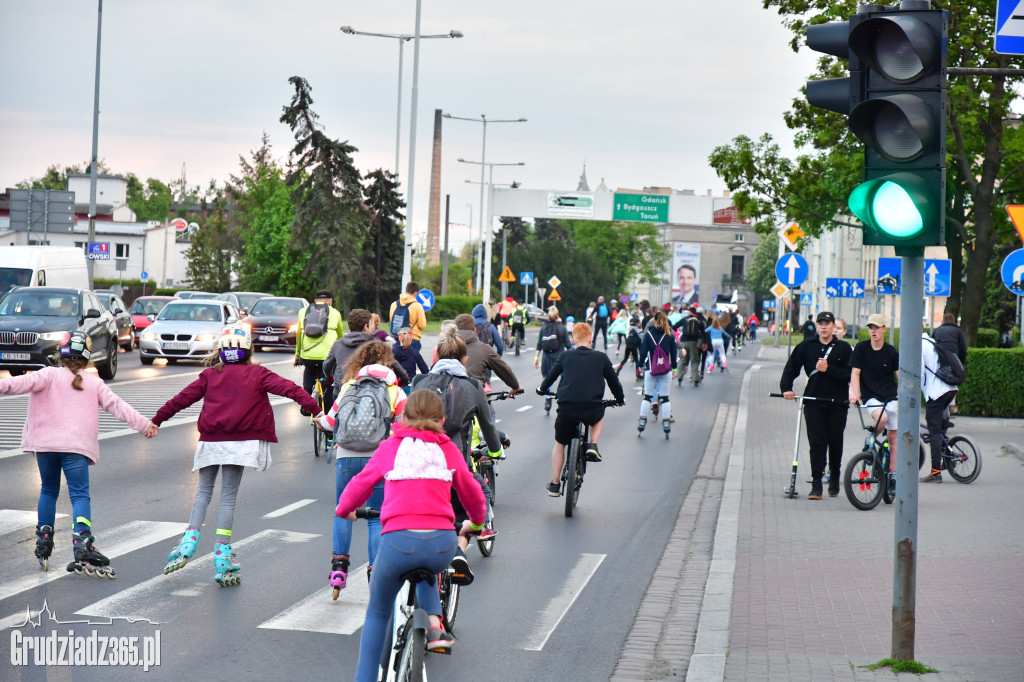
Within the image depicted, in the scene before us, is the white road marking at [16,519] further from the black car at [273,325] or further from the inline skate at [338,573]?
the black car at [273,325]

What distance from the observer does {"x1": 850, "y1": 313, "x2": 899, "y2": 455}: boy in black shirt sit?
11.9m

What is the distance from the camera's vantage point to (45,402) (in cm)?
811

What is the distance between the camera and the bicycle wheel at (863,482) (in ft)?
38.4

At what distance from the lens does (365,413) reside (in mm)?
7324

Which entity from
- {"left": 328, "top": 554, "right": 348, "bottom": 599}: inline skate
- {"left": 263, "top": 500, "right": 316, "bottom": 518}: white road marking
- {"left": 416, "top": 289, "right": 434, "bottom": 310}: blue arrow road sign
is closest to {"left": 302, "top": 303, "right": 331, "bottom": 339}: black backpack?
{"left": 263, "top": 500, "right": 316, "bottom": 518}: white road marking

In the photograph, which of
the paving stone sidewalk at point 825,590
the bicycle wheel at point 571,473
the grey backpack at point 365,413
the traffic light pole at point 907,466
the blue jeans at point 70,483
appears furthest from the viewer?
the bicycle wheel at point 571,473

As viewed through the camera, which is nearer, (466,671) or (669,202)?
(466,671)

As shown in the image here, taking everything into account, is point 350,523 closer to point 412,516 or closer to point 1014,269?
point 412,516

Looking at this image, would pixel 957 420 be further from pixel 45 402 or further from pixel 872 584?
pixel 45 402

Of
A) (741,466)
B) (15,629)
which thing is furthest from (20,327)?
(15,629)

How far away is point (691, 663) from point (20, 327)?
21371 millimetres

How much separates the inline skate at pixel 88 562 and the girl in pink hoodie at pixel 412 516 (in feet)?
11.2

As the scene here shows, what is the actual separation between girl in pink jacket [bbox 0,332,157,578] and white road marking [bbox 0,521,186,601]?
0.47 ft

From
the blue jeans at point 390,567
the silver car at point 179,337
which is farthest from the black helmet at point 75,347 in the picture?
the silver car at point 179,337
